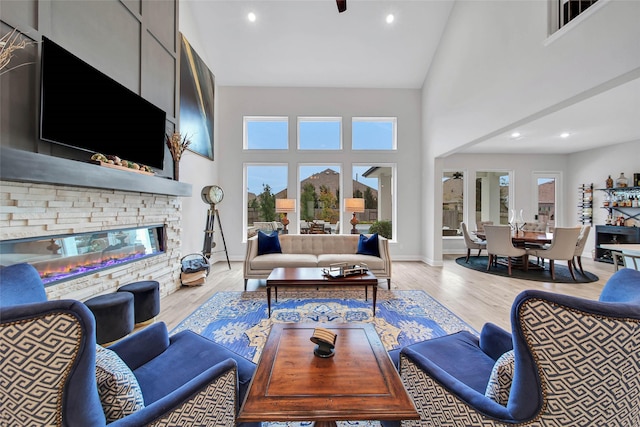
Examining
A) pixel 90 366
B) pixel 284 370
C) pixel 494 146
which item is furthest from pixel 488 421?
pixel 494 146

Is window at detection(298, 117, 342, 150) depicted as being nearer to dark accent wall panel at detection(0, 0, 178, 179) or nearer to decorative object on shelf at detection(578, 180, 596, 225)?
dark accent wall panel at detection(0, 0, 178, 179)

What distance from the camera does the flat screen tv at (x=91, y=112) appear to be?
2092 mm

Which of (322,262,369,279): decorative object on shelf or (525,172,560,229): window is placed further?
(525,172,560,229): window

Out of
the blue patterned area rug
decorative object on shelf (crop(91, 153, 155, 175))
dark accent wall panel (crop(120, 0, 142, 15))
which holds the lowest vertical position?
the blue patterned area rug

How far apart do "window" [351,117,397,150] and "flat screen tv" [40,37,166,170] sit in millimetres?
4037

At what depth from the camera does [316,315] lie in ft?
9.80

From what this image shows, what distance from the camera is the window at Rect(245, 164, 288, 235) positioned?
610 centimetres

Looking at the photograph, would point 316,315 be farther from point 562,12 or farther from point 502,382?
point 562,12

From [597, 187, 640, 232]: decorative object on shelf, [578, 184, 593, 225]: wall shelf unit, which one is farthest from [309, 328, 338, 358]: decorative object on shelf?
[578, 184, 593, 225]: wall shelf unit

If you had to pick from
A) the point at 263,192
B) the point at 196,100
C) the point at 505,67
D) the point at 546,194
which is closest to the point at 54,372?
the point at 505,67

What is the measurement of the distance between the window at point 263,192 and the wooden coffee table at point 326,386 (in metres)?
4.76

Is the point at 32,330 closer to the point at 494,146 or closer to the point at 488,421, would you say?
the point at 488,421

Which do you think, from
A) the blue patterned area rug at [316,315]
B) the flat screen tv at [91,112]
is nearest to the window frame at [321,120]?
the flat screen tv at [91,112]

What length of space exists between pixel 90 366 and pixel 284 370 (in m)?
0.74
